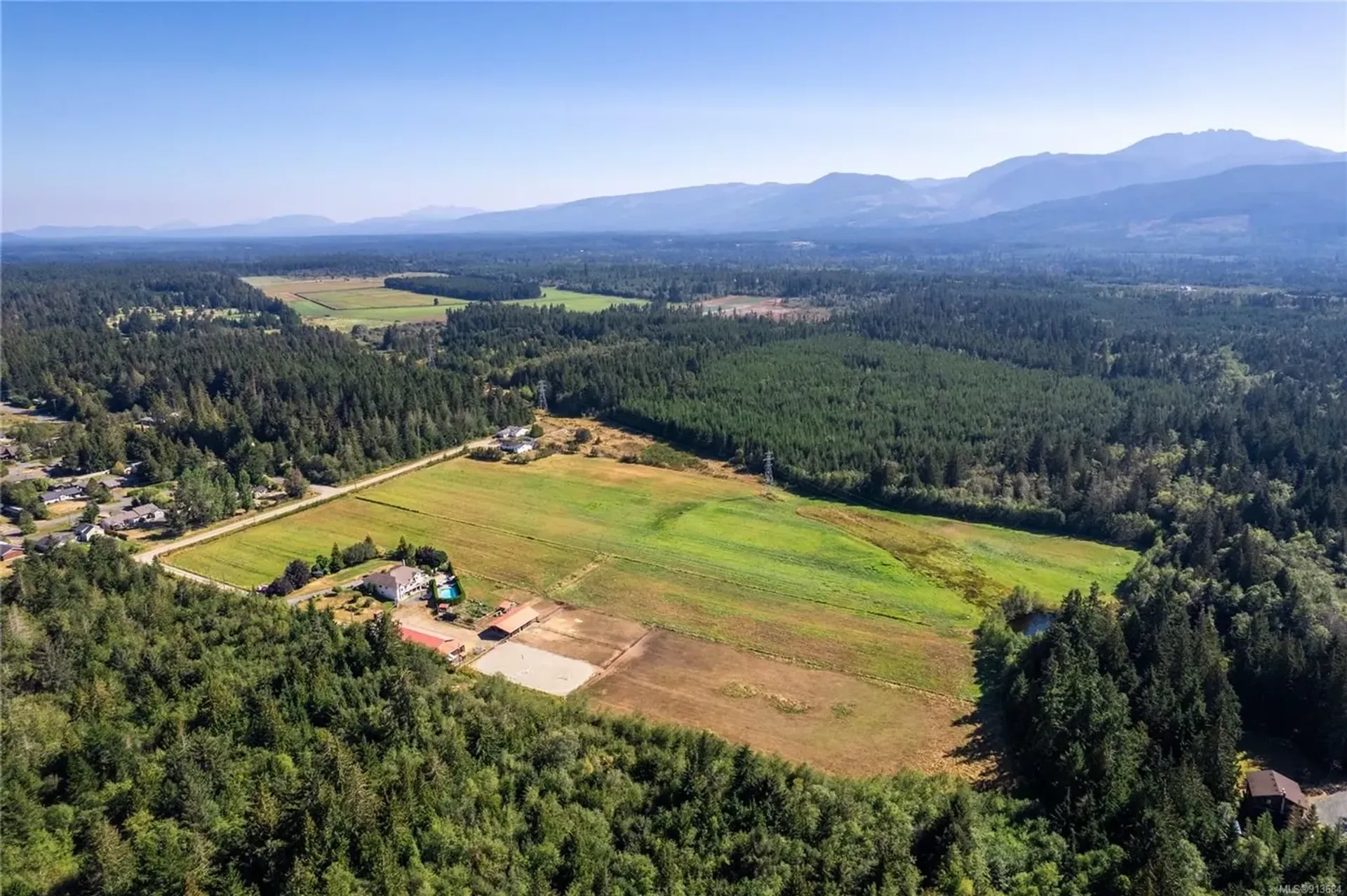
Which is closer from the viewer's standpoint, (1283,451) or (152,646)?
(152,646)

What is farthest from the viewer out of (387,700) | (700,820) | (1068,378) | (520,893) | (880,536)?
(1068,378)

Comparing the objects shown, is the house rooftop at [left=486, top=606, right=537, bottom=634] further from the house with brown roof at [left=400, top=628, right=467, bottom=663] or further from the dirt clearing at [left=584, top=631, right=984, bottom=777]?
the dirt clearing at [left=584, top=631, right=984, bottom=777]

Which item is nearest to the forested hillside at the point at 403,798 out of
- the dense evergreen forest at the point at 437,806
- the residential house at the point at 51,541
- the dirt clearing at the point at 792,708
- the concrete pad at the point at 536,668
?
the dense evergreen forest at the point at 437,806

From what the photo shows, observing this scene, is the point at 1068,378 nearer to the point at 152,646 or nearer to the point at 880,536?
the point at 880,536

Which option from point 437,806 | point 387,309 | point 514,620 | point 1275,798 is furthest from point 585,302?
point 1275,798

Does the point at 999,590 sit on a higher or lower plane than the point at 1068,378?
lower

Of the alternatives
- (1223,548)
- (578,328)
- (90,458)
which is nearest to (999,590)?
(1223,548)
